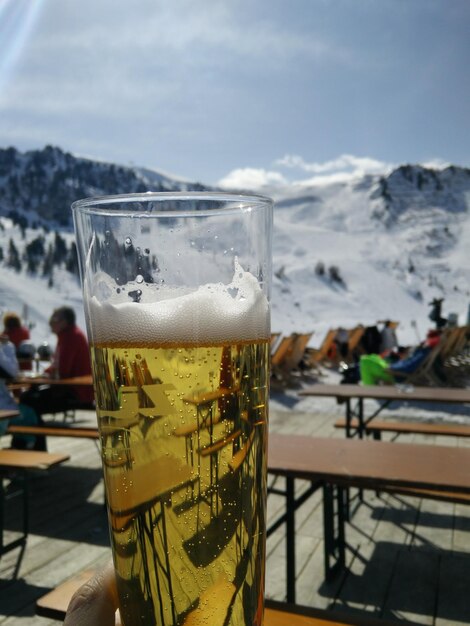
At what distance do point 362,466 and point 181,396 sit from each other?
1642mm

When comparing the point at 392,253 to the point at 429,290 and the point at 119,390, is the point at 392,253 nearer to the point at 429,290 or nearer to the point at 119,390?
the point at 429,290

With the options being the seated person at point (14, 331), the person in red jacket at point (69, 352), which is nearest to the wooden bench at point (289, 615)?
the person in red jacket at point (69, 352)

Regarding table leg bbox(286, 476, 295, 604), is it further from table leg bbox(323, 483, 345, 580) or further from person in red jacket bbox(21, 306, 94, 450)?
person in red jacket bbox(21, 306, 94, 450)

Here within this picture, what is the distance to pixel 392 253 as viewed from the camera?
45.2 meters

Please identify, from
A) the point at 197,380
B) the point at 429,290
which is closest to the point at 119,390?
the point at 197,380

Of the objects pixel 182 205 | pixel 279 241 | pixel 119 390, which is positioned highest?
pixel 279 241

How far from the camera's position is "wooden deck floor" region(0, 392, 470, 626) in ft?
7.99

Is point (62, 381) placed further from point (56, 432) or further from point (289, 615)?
point (289, 615)

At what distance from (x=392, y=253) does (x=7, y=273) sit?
29405 mm

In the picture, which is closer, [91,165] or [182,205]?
[182,205]

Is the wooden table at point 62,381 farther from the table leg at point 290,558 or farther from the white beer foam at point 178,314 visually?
the white beer foam at point 178,314

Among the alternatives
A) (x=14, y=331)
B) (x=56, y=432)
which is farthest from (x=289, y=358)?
(x=56, y=432)

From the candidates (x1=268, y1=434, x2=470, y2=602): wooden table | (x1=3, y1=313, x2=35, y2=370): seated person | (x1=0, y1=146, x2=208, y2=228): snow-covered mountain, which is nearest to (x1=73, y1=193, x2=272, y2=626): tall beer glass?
(x1=268, y1=434, x2=470, y2=602): wooden table

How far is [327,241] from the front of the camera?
154 feet
